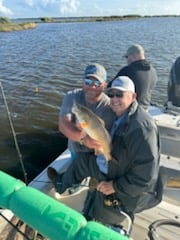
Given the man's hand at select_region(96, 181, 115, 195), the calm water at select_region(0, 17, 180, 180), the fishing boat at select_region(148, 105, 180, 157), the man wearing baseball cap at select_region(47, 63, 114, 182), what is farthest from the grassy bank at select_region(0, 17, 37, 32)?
the man's hand at select_region(96, 181, 115, 195)

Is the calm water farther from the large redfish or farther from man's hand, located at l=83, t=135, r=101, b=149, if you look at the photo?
the large redfish

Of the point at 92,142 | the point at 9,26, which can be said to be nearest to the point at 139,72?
the point at 92,142

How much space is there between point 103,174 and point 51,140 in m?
5.39

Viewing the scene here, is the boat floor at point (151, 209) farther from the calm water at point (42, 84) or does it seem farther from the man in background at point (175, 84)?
the calm water at point (42, 84)

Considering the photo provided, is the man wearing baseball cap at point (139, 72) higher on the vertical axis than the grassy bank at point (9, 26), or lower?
lower

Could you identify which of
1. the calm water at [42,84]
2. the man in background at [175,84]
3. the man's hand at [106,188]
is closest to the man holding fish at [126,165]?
the man's hand at [106,188]

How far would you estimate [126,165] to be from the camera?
235cm

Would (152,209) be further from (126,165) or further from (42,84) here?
(42,84)

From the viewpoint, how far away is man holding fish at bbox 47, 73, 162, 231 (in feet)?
7.27

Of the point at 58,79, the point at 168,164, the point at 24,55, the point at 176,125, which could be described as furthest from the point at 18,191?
the point at 24,55

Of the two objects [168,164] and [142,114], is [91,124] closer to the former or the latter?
[142,114]

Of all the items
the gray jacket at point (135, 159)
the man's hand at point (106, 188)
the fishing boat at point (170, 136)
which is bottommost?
the fishing boat at point (170, 136)

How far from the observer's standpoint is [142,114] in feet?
7.50

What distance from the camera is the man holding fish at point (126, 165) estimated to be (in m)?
2.22
